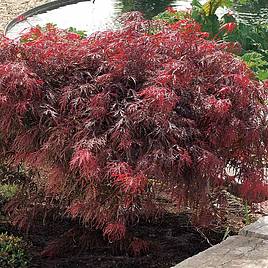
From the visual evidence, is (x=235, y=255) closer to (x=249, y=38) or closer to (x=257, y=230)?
(x=257, y=230)

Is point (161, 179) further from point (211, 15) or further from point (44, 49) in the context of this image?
point (211, 15)

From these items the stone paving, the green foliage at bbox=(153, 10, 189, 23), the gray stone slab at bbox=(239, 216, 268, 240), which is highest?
the stone paving

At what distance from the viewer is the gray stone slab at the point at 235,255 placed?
328 cm

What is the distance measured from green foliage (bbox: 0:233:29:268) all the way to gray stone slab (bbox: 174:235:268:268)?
36.8 inches

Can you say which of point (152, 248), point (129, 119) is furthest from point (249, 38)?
point (129, 119)

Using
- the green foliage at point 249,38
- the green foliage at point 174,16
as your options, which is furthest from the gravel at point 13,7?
the green foliage at point 249,38

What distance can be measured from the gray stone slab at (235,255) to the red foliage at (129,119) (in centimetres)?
25

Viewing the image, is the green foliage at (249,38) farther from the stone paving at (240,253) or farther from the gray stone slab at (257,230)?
the stone paving at (240,253)

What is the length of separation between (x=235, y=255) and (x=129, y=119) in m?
0.85

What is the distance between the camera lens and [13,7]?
43.7 feet

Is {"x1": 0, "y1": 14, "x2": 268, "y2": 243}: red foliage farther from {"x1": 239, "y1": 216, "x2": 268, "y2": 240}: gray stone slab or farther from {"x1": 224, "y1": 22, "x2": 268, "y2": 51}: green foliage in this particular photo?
{"x1": 224, "y1": 22, "x2": 268, "y2": 51}: green foliage

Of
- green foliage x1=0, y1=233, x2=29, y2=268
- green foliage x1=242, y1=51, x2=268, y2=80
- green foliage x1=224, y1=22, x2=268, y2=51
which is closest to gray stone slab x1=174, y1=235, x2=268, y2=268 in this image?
green foliage x1=0, y1=233, x2=29, y2=268

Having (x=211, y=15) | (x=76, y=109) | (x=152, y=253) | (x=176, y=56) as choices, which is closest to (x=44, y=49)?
(x=76, y=109)

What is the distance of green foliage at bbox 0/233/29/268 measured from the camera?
3682 millimetres
